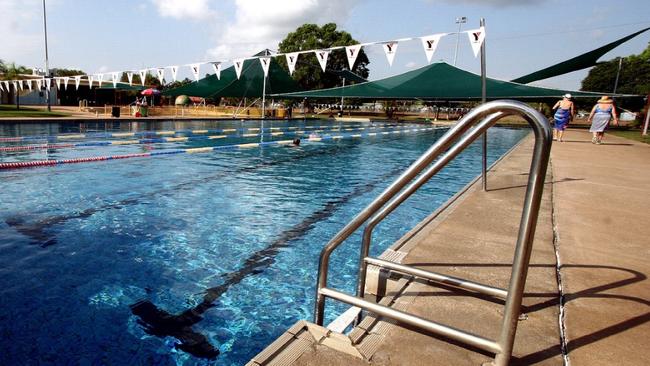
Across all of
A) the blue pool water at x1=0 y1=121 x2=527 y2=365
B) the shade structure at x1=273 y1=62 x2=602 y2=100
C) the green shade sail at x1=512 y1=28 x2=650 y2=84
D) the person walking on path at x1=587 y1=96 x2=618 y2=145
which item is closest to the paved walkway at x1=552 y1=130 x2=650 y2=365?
the blue pool water at x1=0 y1=121 x2=527 y2=365

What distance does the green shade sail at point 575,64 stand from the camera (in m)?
19.1

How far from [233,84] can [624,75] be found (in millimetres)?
67335

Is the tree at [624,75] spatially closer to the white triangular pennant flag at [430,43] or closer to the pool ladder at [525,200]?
the white triangular pennant flag at [430,43]

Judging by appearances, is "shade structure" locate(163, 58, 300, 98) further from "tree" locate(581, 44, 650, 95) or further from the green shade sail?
"tree" locate(581, 44, 650, 95)

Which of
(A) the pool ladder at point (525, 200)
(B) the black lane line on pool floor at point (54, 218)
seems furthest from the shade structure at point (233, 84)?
(A) the pool ladder at point (525, 200)

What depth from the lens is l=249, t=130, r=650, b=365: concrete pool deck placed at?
1688 millimetres

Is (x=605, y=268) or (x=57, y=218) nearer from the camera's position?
(x=605, y=268)

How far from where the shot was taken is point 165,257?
3982mm

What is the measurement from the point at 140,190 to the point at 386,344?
6231mm

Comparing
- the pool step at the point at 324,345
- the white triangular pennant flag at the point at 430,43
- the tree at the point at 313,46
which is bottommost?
the pool step at the point at 324,345

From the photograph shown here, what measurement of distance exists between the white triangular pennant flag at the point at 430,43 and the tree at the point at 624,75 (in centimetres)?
5657

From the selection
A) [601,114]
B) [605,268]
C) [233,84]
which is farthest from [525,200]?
[233,84]

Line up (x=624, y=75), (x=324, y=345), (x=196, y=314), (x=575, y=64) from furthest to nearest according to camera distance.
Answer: (x=624, y=75) < (x=575, y=64) < (x=196, y=314) < (x=324, y=345)

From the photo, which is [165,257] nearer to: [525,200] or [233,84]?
[525,200]
